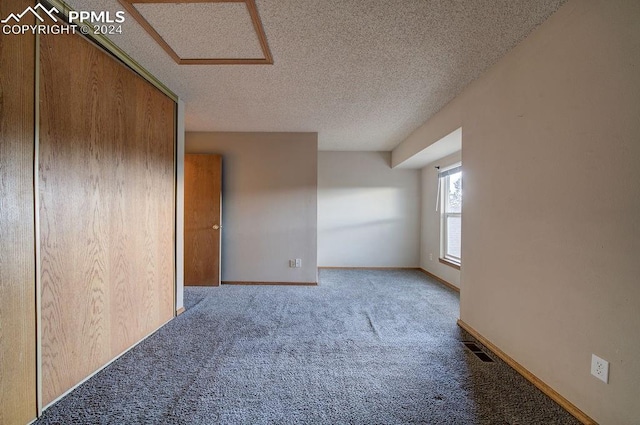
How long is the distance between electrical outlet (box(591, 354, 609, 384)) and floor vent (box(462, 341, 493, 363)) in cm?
69

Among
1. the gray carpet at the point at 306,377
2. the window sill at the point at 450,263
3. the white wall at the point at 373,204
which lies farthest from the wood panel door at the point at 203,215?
the window sill at the point at 450,263

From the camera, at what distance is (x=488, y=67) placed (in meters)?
2.23

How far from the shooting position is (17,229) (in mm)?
1347

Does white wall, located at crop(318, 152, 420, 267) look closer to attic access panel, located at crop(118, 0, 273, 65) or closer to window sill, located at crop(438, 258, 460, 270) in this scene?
window sill, located at crop(438, 258, 460, 270)

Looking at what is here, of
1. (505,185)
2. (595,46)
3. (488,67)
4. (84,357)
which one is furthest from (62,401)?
(488,67)

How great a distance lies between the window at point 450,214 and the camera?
4273 millimetres

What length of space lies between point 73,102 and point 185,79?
3.40 feet

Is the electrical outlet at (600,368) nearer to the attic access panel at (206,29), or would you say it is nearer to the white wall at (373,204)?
the attic access panel at (206,29)

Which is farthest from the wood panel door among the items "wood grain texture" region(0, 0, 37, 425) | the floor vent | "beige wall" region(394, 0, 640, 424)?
"beige wall" region(394, 0, 640, 424)

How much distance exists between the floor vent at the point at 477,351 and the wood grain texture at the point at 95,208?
2.65 m

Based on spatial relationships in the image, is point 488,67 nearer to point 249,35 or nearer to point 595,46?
point 595,46

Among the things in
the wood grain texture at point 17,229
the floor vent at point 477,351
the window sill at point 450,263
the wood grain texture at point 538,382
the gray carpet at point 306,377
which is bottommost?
the gray carpet at point 306,377

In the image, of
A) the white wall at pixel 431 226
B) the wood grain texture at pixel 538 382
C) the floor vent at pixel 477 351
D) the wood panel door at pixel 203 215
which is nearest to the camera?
the wood grain texture at pixel 538 382

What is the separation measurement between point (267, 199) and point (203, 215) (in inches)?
36.9
